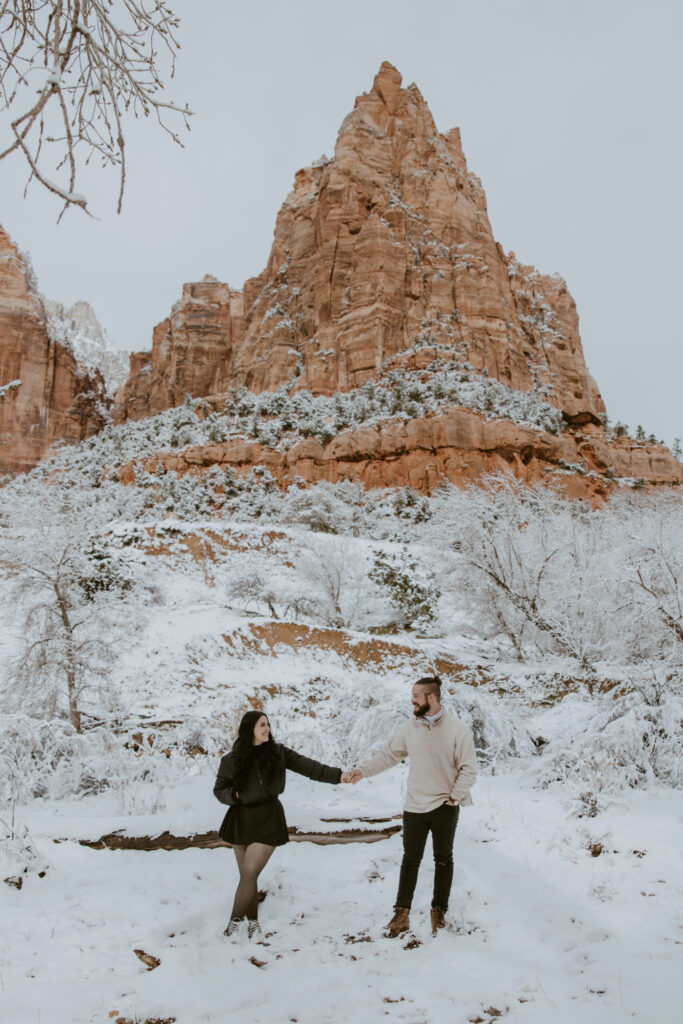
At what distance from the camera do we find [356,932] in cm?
398

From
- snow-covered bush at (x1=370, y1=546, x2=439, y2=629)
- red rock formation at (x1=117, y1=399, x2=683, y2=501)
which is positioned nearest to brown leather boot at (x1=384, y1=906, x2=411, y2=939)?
snow-covered bush at (x1=370, y1=546, x2=439, y2=629)

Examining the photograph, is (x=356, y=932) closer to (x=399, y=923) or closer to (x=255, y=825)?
(x=399, y=923)

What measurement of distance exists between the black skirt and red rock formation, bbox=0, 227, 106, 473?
241ft

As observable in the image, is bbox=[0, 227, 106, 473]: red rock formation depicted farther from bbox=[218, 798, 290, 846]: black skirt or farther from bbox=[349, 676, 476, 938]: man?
bbox=[349, 676, 476, 938]: man

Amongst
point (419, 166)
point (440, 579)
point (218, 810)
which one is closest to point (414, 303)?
point (419, 166)

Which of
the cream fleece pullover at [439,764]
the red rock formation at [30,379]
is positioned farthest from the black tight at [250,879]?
the red rock formation at [30,379]

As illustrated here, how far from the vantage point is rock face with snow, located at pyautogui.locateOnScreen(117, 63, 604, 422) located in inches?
2359

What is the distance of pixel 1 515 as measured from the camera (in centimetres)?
1609

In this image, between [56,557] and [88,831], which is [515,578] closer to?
[56,557]

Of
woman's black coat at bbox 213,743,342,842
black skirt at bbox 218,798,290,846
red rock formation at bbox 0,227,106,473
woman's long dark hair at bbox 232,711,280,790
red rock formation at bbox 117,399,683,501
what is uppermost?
red rock formation at bbox 0,227,106,473

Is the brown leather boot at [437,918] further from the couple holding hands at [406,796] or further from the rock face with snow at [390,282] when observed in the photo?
the rock face with snow at [390,282]

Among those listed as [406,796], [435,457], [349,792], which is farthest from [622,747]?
[435,457]

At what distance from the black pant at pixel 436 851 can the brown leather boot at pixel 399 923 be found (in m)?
0.03

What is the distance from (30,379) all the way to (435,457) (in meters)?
51.6
